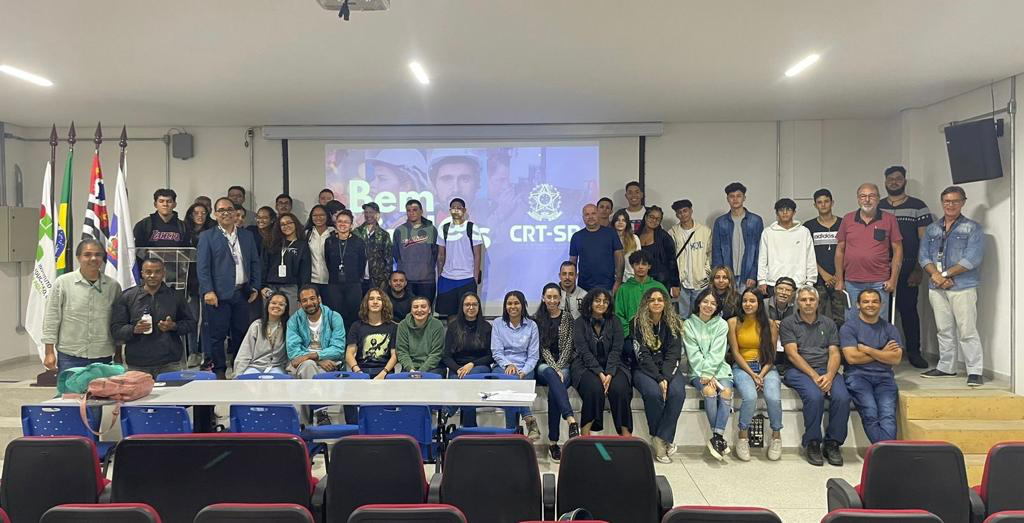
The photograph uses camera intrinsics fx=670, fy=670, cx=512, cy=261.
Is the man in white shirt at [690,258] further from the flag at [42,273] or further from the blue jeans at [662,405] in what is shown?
the flag at [42,273]

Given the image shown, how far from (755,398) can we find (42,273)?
610 cm

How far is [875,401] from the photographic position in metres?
4.98

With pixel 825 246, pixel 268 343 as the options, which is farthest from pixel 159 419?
pixel 825 246

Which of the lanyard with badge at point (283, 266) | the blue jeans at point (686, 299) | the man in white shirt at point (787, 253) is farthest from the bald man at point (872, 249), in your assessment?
the lanyard with badge at point (283, 266)

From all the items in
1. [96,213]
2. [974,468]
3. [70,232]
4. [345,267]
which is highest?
[96,213]

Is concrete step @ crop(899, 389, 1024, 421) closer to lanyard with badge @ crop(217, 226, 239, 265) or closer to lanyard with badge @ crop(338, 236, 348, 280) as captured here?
lanyard with badge @ crop(338, 236, 348, 280)

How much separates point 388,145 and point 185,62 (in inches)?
114

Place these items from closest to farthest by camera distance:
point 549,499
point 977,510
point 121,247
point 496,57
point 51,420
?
point 977,510 → point 549,499 → point 51,420 → point 496,57 → point 121,247

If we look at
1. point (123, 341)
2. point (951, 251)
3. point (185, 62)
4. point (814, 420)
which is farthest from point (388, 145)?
point (951, 251)

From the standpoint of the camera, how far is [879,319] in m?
5.01

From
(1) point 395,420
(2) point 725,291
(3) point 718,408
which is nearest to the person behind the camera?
(1) point 395,420

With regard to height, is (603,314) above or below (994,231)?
below

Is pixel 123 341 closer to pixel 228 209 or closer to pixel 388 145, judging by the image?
pixel 228 209

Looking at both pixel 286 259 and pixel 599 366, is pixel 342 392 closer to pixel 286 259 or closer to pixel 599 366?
pixel 599 366
